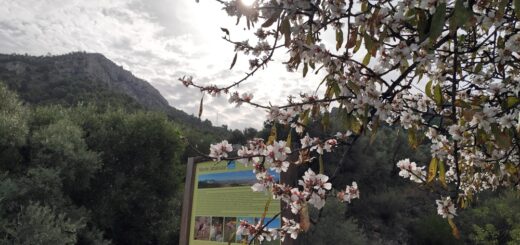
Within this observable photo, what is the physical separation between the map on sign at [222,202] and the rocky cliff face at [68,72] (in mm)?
36344

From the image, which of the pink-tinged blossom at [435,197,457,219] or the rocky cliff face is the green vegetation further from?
the rocky cliff face

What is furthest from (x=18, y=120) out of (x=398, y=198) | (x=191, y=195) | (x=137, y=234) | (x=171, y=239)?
(x=398, y=198)

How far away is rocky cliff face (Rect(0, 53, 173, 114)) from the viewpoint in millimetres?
41312

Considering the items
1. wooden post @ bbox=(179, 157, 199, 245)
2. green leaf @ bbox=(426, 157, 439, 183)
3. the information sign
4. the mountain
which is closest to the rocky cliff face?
the mountain

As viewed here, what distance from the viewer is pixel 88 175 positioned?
13.3 meters

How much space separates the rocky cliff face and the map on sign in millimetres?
36344

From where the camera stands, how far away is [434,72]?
2.36 m

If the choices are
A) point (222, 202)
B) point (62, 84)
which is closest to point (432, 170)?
point (222, 202)

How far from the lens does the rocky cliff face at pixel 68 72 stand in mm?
41312

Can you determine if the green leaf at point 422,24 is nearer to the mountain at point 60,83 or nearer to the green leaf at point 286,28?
the green leaf at point 286,28

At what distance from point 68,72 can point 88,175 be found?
42.3 meters

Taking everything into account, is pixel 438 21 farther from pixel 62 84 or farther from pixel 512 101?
pixel 62 84

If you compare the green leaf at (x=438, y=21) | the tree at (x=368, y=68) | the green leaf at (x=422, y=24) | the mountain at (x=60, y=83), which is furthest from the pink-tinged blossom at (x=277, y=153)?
the mountain at (x=60, y=83)

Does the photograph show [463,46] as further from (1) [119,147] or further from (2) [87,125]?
(2) [87,125]
